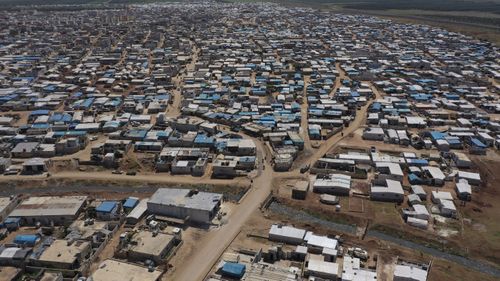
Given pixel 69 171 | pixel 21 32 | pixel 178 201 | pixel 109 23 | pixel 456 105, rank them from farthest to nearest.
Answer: pixel 109 23, pixel 21 32, pixel 456 105, pixel 69 171, pixel 178 201

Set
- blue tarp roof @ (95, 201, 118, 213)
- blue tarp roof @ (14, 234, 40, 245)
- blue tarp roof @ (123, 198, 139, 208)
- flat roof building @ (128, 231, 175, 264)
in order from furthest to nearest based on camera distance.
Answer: blue tarp roof @ (123, 198, 139, 208) → blue tarp roof @ (95, 201, 118, 213) → blue tarp roof @ (14, 234, 40, 245) → flat roof building @ (128, 231, 175, 264)

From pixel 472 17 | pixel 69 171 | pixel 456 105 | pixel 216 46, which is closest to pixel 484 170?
pixel 456 105

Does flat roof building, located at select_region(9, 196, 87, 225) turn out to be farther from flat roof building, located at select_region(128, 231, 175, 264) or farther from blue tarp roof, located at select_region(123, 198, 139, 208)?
flat roof building, located at select_region(128, 231, 175, 264)

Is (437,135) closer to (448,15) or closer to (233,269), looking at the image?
(233,269)

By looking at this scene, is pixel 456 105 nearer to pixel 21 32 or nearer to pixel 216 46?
pixel 216 46

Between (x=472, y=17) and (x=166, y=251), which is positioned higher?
(x=472, y=17)

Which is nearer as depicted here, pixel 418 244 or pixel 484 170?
pixel 418 244

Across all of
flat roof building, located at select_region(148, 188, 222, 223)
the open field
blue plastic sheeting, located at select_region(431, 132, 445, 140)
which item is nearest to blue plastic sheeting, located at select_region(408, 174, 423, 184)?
blue plastic sheeting, located at select_region(431, 132, 445, 140)

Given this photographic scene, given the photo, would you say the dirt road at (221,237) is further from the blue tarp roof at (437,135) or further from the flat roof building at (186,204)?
the blue tarp roof at (437,135)

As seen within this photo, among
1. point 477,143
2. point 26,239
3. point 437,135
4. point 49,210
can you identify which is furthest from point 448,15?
point 26,239
